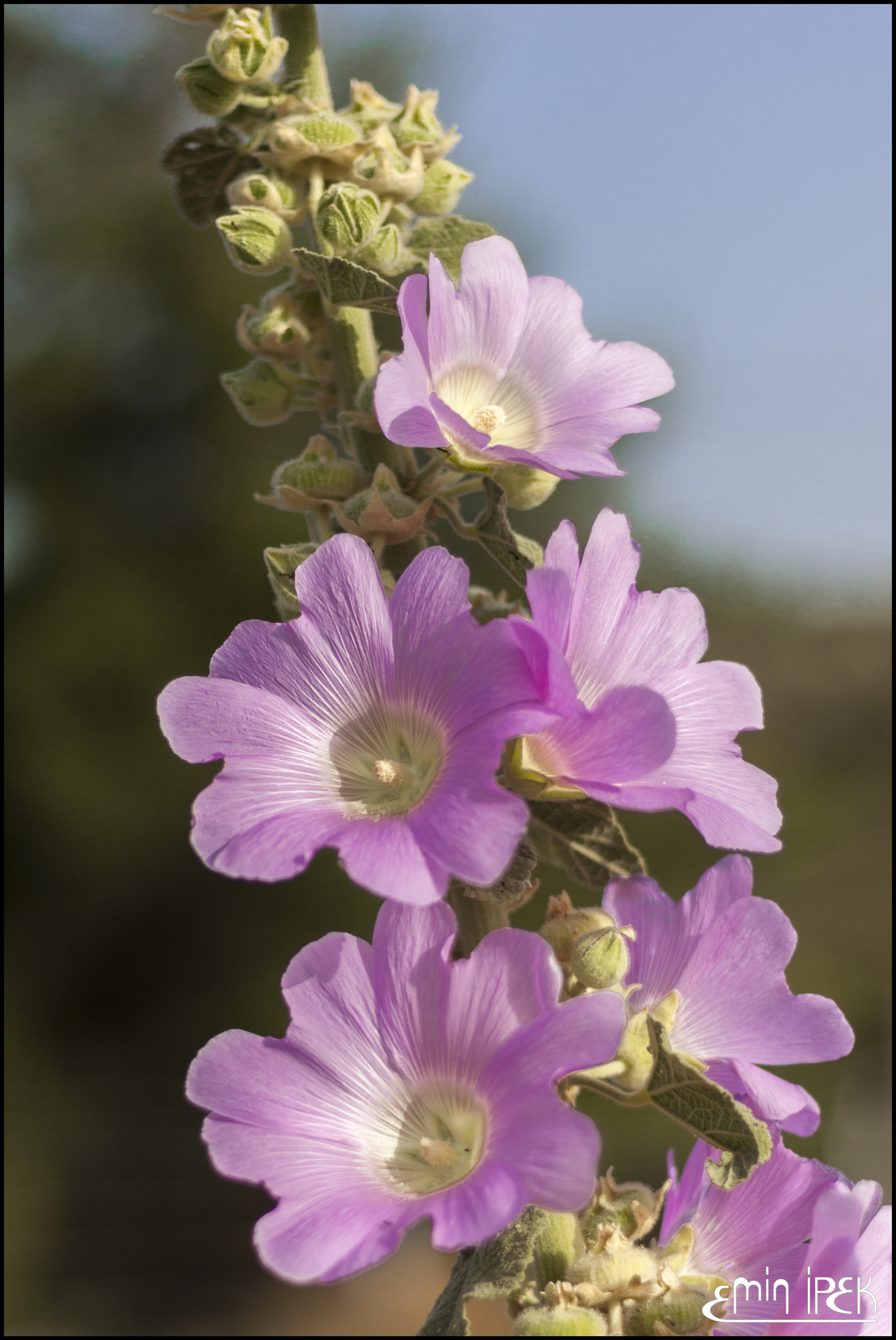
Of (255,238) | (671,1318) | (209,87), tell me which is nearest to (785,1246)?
(671,1318)

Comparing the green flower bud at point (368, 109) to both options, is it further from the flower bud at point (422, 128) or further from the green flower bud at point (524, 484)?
the green flower bud at point (524, 484)

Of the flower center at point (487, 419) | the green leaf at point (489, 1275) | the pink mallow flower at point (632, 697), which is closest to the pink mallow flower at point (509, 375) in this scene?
the flower center at point (487, 419)

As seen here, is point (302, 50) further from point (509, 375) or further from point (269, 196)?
point (509, 375)

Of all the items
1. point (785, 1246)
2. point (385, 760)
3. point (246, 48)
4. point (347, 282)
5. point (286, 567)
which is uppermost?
point (246, 48)

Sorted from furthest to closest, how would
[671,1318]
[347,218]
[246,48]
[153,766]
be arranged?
[153,766] → [246,48] → [347,218] → [671,1318]

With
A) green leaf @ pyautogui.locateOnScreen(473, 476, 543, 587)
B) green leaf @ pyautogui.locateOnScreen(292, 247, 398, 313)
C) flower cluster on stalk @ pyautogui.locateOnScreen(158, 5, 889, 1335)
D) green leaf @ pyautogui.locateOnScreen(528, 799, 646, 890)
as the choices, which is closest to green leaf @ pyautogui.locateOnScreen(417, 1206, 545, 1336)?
flower cluster on stalk @ pyautogui.locateOnScreen(158, 5, 889, 1335)

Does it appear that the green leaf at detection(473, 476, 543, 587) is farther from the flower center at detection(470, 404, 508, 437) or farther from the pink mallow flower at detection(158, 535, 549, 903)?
the pink mallow flower at detection(158, 535, 549, 903)

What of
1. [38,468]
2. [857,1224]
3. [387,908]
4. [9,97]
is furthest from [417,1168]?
[9,97]
